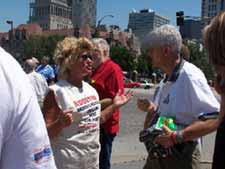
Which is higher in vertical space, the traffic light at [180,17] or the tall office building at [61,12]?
the tall office building at [61,12]

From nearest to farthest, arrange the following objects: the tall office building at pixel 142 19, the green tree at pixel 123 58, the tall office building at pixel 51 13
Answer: the green tree at pixel 123 58, the tall office building at pixel 51 13, the tall office building at pixel 142 19

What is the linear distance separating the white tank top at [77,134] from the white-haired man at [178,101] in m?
0.51

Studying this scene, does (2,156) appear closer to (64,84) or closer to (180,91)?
(180,91)

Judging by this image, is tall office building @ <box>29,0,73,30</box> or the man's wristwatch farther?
tall office building @ <box>29,0,73,30</box>

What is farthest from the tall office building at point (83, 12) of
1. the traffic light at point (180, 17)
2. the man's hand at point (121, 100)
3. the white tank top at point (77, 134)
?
the white tank top at point (77, 134)

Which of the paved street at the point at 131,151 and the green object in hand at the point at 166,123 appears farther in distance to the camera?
the paved street at the point at 131,151

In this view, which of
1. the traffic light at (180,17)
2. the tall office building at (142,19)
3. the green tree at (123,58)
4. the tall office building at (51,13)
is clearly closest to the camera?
the traffic light at (180,17)

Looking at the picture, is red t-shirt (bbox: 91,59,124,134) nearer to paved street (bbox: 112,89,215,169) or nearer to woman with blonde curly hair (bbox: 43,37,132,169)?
woman with blonde curly hair (bbox: 43,37,132,169)

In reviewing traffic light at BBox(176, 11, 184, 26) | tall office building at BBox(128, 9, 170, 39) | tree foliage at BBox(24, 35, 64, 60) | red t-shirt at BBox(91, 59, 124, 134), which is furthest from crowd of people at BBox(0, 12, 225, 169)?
tall office building at BBox(128, 9, 170, 39)

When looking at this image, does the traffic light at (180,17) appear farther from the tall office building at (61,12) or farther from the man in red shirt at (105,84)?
the tall office building at (61,12)

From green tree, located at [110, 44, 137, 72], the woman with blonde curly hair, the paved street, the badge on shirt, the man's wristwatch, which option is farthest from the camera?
green tree, located at [110, 44, 137, 72]

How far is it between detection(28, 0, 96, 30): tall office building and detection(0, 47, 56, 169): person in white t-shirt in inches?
6402

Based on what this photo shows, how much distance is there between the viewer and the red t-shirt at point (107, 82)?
201 inches

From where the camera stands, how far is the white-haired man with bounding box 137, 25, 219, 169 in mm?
3229
